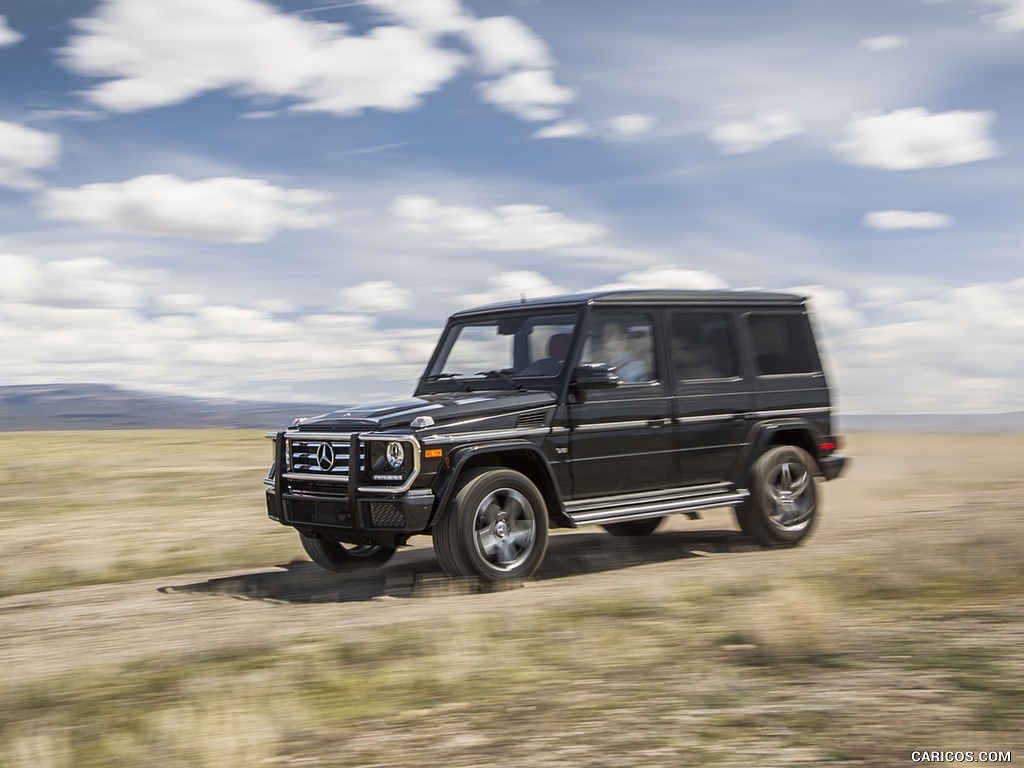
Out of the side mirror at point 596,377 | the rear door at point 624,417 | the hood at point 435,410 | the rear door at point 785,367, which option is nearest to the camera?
the hood at point 435,410

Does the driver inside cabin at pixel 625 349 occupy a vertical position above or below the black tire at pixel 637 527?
above

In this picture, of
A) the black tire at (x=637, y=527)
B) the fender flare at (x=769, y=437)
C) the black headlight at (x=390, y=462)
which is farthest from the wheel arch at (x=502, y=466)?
the black tire at (x=637, y=527)

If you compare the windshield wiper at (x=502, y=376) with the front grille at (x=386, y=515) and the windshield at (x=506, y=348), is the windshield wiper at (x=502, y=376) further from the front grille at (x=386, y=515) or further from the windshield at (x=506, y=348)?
the front grille at (x=386, y=515)

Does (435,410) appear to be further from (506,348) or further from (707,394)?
(707,394)

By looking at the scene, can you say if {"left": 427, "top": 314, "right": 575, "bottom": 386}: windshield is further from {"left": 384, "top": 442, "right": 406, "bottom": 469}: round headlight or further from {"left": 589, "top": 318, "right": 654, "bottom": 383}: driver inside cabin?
{"left": 384, "top": 442, "right": 406, "bottom": 469}: round headlight

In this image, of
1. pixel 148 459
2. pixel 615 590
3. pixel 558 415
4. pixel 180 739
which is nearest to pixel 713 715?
pixel 180 739

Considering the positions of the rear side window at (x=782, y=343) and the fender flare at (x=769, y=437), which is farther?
the rear side window at (x=782, y=343)

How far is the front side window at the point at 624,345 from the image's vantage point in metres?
8.85

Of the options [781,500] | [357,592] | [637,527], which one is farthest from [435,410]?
[637,527]

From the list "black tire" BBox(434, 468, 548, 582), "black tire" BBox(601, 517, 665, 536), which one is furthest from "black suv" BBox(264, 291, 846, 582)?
"black tire" BBox(601, 517, 665, 536)

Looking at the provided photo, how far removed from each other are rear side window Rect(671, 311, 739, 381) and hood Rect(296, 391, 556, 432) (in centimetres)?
148

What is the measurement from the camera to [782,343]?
34.0 ft

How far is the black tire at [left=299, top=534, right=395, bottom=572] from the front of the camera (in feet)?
30.5

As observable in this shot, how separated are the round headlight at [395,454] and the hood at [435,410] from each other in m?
0.19
